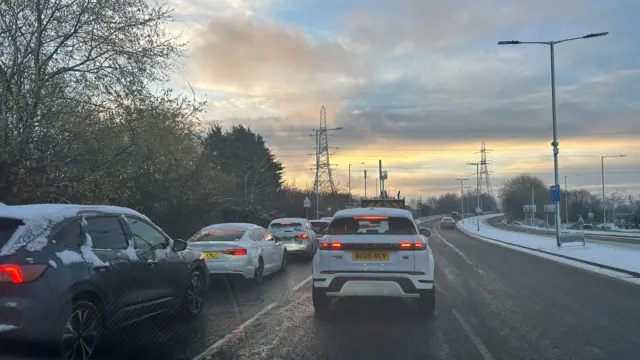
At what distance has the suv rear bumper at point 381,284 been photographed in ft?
26.5

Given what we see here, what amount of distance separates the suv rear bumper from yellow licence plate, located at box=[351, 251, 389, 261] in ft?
0.69

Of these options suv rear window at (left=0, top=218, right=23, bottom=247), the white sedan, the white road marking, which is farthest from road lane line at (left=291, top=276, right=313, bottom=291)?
suv rear window at (left=0, top=218, right=23, bottom=247)

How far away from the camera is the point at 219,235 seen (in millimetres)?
12453

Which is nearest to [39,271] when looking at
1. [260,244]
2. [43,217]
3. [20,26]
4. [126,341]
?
[43,217]

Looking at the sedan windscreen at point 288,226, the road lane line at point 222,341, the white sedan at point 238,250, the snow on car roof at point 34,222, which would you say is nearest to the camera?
the snow on car roof at point 34,222

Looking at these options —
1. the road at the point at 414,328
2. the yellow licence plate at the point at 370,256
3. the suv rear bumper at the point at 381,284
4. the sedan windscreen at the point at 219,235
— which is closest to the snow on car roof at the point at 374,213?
the yellow licence plate at the point at 370,256

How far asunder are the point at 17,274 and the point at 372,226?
199 inches

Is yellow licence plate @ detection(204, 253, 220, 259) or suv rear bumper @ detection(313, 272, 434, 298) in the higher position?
yellow licence plate @ detection(204, 253, 220, 259)

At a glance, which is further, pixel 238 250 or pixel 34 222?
pixel 238 250

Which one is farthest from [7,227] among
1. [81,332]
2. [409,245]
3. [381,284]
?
[409,245]

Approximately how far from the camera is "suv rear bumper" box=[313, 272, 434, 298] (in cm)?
809

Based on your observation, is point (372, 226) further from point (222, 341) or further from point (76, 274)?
point (76, 274)

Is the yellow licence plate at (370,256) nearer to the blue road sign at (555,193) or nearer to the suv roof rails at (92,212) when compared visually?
the suv roof rails at (92,212)

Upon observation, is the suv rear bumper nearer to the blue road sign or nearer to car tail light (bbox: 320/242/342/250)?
car tail light (bbox: 320/242/342/250)
